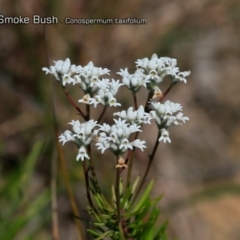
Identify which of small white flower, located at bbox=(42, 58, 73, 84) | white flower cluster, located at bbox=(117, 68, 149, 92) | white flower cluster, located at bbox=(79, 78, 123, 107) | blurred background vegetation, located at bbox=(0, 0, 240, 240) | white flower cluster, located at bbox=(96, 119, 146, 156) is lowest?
white flower cluster, located at bbox=(96, 119, 146, 156)

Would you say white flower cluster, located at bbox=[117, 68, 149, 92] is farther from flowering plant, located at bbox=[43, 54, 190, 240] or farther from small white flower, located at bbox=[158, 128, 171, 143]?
Answer: small white flower, located at bbox=[158, 128, 171, 143]

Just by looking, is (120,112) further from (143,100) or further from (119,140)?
(143,100)

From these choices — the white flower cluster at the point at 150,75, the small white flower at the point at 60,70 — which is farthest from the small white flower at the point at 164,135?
the small white flower at the point at 60,70

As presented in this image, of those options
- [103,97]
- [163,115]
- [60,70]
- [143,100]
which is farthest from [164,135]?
[143,100]

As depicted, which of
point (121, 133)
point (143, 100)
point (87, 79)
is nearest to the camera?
point (121, 133)

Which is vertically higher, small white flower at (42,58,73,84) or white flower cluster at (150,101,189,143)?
small white flower at (42,58,73,84)

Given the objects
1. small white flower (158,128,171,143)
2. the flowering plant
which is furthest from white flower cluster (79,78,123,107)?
small white flower (158,128,171,143)

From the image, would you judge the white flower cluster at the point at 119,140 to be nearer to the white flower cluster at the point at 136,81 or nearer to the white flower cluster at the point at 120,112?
the white flower cluster at the point at 120,112

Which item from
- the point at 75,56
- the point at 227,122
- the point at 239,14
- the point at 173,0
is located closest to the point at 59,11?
the point at 75,56
